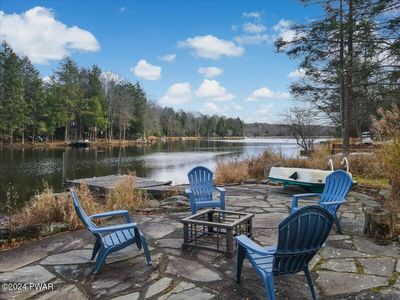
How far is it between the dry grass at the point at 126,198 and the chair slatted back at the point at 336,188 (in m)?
3.21

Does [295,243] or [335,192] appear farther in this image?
[335,192]

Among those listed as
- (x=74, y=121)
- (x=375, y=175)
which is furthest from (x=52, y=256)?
(x=74, y=121)

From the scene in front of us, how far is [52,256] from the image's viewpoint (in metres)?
3.69

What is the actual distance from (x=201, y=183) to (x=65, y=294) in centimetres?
277

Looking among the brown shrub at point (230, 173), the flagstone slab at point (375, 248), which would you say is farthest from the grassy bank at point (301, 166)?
the flagstone slab at point (375, 248)

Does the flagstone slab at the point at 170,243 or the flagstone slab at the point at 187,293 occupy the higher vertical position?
the flagstone slab at the point at 170,243

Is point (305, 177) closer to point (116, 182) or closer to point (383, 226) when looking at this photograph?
point (383, 226)

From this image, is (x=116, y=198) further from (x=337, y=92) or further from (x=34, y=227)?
(x=337, y=92)

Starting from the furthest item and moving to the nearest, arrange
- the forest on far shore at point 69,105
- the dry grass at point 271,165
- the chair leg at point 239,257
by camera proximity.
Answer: the forest on far shore at point 69,105, the dry grass at point 271,165, the chair leg at point 239,257

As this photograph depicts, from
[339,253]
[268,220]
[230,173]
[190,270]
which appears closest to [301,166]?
[230,173]

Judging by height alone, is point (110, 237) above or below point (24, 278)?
above

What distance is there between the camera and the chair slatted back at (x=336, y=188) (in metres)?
4.25

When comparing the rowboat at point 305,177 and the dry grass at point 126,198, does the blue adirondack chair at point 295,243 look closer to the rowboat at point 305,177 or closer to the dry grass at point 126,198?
the dry grass at point 126,198

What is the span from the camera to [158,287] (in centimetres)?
284
